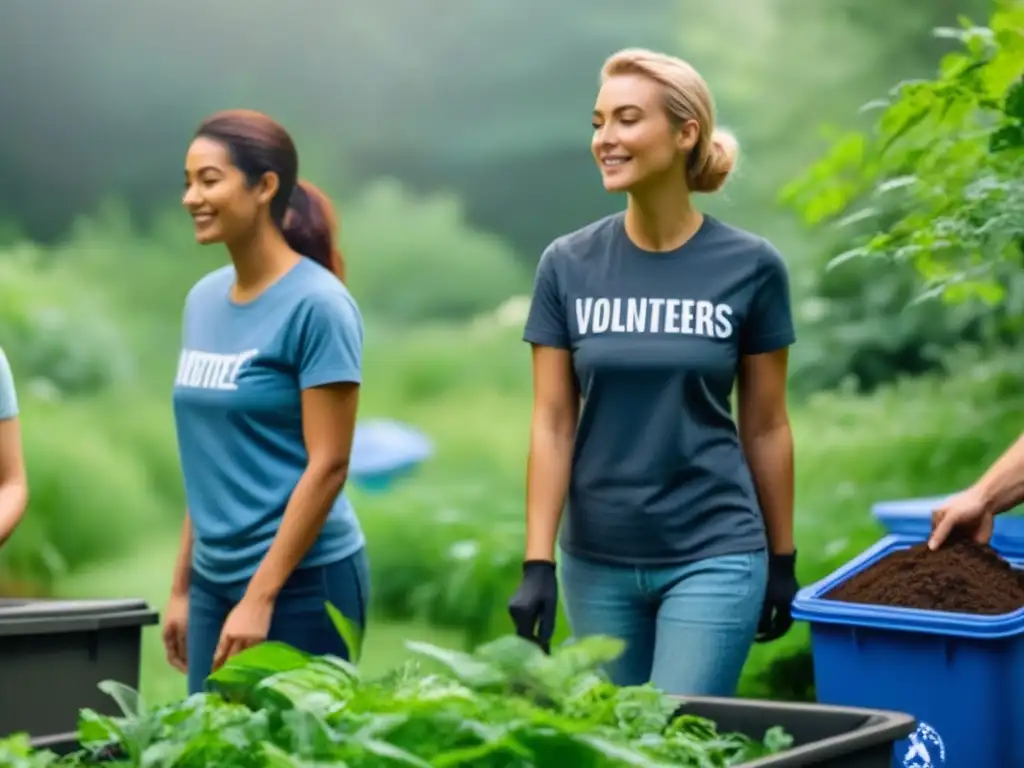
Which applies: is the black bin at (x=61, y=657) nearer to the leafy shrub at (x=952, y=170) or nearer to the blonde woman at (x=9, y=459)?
the blonde woman at (x=9, y=459)

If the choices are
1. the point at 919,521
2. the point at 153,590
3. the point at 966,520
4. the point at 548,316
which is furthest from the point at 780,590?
the point at 153,590

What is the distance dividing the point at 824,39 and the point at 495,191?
4.65 feet

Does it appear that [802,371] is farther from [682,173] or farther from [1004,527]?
[682,173]

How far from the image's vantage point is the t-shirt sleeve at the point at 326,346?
8.52ft

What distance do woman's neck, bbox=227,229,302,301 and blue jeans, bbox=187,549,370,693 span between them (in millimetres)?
472

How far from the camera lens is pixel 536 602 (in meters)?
2.51

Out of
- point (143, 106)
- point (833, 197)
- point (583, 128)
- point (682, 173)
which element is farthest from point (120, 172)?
point (682, 173)

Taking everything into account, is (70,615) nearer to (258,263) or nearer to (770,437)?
(258,263)

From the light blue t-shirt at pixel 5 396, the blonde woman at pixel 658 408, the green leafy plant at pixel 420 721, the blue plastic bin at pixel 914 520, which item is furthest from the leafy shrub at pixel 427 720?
the blue plastic bin at pixel 914 520

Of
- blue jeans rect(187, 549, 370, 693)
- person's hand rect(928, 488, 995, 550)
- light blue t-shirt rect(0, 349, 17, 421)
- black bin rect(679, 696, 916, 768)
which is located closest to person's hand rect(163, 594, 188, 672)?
blue jeans rect(187, 549, 370, 693)

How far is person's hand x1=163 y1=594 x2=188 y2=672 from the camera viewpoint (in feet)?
9.60

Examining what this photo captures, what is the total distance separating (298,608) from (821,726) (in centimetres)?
123

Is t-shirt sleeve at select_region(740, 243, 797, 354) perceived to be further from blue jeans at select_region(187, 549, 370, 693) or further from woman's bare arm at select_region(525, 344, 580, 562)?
blue jeans at select_region(187, 549, 370, 693)

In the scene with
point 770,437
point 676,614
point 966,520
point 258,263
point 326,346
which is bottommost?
point 676,614
